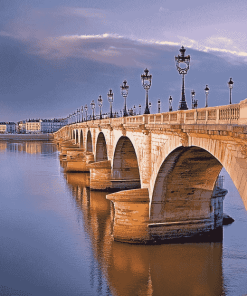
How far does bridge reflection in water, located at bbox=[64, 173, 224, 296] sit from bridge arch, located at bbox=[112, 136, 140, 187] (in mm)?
11667

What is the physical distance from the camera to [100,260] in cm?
Result: 1898

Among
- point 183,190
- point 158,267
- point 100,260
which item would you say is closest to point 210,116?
point 158,267

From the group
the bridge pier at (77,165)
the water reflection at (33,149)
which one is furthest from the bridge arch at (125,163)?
the water reflection at (33,149)

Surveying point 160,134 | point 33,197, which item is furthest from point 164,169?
point 33,197

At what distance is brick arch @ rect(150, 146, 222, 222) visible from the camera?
1939 cm

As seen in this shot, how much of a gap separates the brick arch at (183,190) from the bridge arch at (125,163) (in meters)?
13.2

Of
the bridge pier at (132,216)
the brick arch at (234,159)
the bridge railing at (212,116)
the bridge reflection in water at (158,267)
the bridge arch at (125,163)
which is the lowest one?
the bridge reflection in water at (158,267)

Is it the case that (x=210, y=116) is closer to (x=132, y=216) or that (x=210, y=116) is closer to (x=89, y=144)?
(x=132, y=216)

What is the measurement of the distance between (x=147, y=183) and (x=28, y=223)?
27.5 feet

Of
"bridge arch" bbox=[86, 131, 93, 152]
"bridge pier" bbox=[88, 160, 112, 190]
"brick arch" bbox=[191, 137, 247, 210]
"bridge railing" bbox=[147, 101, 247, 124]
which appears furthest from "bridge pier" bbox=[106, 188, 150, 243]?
"bridge arch" bbox=[86, 131, 93, 152]

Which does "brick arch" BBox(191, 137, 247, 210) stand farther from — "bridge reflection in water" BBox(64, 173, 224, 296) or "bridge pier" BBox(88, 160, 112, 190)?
"bridge pier" BBox(88, 160, 112, 190)

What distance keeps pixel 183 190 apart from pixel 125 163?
1461cm

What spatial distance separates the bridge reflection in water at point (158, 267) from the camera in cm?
1630

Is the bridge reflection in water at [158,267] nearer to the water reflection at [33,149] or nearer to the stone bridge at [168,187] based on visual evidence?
the stone bridge at [168,187]
